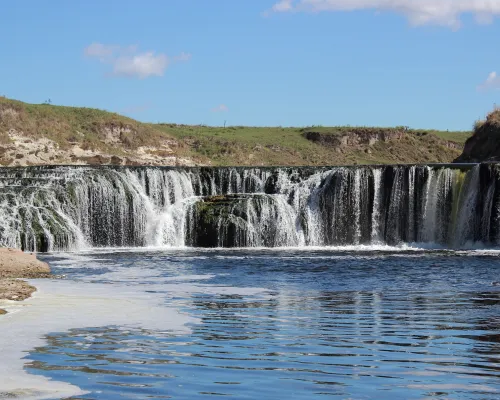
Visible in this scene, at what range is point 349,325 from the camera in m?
13.3

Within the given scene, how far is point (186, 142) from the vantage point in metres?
87.2

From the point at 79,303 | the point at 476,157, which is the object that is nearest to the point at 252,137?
the point at 476,157

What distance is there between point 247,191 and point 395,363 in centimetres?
3413

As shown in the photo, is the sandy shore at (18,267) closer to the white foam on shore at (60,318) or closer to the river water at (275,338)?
the river water at (275,338)

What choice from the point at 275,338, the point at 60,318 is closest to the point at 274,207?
the point at 60,318

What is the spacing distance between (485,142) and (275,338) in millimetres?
46534

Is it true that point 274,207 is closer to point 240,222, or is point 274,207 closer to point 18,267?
point 240,222

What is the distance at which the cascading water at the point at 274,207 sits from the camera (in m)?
39.1

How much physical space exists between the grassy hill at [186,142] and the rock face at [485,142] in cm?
2501

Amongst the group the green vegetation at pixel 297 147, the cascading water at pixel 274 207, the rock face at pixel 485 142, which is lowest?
the cascading water at pixel 274 207

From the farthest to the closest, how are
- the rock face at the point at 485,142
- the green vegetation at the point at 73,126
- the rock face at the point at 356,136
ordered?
the rock face at the point at 356,136
the green vegetation at the point at 73,126
the rock face at the point at 485,142

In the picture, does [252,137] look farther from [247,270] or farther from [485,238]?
[247,270]

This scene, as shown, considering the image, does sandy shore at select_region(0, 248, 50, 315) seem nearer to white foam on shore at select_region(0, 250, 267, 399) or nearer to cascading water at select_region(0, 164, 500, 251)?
white foam on shore at select_region(0, 250, 267, 399)

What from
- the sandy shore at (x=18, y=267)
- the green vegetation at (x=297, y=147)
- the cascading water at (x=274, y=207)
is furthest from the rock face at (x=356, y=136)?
the sandy shore at (x=18, y=267)
